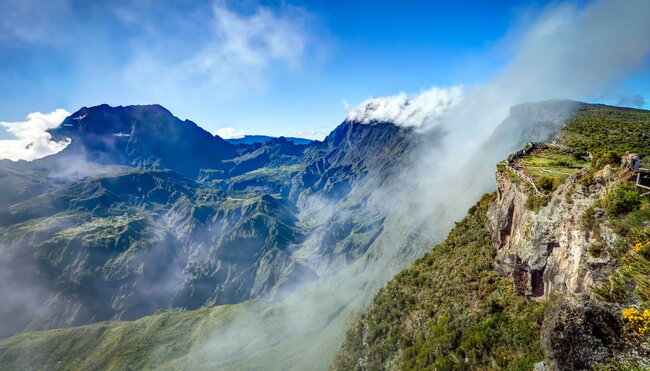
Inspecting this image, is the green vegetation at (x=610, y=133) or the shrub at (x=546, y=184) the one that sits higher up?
the green vegetation at (x=610, y=133)

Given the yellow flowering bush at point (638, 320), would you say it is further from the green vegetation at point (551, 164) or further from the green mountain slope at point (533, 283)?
the green vegetation at point (551, 164)

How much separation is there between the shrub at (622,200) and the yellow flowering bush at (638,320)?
38.5ft

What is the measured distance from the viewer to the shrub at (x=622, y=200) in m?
21.9

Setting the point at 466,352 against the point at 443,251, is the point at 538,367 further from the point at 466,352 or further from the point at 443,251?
the point at 443,251

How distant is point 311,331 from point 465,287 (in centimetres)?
17421

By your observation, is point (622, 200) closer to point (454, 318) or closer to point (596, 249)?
point (596, 249)

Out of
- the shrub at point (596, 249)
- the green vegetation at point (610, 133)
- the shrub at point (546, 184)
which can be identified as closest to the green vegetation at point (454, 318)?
the shrub at point (596, 249)

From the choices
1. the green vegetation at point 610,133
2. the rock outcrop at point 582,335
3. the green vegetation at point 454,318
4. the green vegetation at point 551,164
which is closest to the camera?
the rock outcrop at point 582,335

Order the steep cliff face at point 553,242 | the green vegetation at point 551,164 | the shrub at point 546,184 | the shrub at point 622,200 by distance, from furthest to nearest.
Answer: the green vegetation at point 551,164 < the shrub at point 546,184 < the steep cliff face at point 553,242 < the shrub at point 622,200

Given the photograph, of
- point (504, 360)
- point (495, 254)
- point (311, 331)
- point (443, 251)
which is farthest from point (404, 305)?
Answer: point (311, 331)

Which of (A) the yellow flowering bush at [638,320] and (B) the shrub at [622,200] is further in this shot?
(B) the shrub at [622,200]

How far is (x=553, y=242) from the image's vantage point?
29.8 meters

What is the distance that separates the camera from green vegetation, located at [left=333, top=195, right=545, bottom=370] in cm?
3000

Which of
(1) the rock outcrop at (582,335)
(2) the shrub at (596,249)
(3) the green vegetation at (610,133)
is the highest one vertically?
(3) the green vegetation at (610,133)
